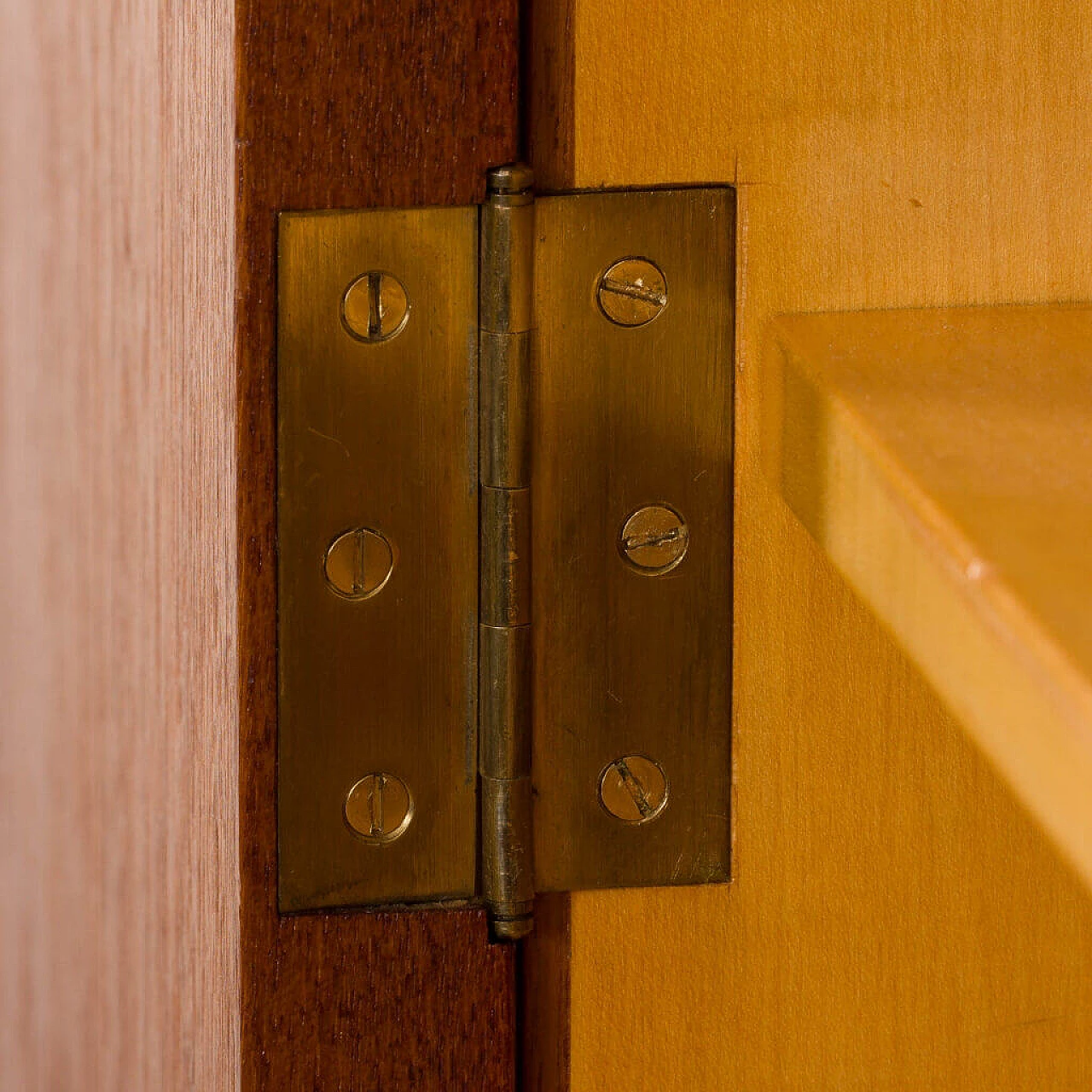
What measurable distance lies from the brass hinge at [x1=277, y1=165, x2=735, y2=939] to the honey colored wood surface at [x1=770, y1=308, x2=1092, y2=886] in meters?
0.04

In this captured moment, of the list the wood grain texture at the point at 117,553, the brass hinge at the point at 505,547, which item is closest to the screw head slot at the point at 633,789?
the brass hinge at the point at 505,547

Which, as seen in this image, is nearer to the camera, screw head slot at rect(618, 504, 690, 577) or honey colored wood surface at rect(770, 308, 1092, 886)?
honey colored wood surface at rect(770, 308, 1092, 886)

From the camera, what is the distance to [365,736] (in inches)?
16.9

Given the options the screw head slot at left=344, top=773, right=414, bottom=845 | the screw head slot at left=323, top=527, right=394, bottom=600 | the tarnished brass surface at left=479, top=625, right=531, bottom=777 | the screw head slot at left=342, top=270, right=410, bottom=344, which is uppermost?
the screw head slot at left=342, top=270, right=410, bottom=344

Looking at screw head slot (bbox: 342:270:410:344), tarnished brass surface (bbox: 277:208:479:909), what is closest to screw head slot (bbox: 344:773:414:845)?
tarnished brass surface (bbox: 277:208:479:909)

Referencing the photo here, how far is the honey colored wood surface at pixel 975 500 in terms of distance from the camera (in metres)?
0.26

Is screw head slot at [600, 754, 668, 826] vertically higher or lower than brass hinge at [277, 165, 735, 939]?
lower

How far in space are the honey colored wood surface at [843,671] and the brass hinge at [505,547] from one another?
1 cm

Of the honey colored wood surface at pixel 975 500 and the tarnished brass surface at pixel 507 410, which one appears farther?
the tarnished brass surface at pixel 507 410

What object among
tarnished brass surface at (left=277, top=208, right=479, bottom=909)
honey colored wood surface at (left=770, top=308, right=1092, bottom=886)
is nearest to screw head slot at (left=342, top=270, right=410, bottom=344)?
tarnished brass surface at (left=277, top=208, right=479, bottom=909)

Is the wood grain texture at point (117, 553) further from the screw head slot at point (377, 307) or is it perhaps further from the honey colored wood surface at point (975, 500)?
the honey colored wood surface at point (975, 500)

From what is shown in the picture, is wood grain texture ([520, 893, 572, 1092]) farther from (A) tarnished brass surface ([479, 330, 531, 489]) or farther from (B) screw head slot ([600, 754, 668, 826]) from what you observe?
(A) tarnished brass surface ([479, 330, 531, 489])

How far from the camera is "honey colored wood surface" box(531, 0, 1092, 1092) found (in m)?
0.42

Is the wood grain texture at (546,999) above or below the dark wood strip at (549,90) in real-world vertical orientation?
below
